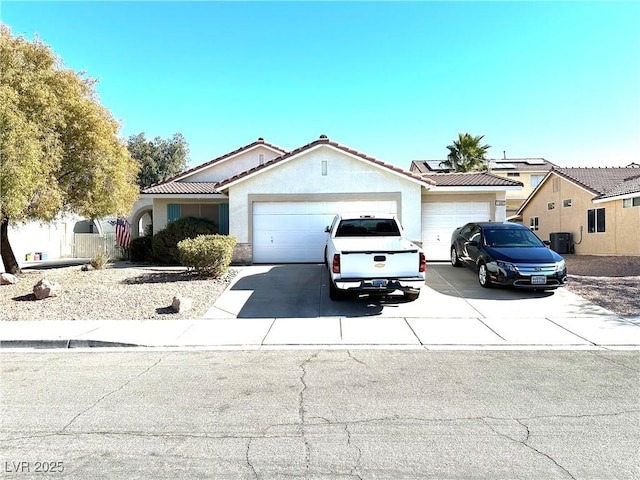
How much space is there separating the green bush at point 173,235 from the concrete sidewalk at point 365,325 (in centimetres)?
536

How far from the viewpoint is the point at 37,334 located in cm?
764

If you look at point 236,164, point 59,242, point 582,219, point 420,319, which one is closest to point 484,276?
point 420,319

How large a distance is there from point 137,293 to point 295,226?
20.9ft

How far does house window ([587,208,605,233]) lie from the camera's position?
20.4 meters

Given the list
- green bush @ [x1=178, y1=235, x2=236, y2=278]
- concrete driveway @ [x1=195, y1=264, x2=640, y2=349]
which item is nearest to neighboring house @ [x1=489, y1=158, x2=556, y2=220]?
concrete driveway @ [x1=195, y1=264, x2=640, y2=349]

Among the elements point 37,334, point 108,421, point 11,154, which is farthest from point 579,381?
point 11,154

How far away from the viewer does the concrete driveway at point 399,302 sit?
9164mm

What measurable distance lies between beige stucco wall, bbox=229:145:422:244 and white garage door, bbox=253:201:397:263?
0.25 metres

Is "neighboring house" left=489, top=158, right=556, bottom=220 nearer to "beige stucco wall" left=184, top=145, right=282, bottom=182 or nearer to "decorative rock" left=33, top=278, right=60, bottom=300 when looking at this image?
"beige stucco wall" left=184, top=145, right=282, bottom=182

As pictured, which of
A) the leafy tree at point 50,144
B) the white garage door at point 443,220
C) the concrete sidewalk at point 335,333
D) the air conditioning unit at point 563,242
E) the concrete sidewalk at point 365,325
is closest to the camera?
the concrete sidewalk at point 335,333

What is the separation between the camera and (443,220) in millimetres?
16531

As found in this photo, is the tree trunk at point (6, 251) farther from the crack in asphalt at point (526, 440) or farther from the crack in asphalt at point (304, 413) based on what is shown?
the crack in asphalt at point (526, 440)

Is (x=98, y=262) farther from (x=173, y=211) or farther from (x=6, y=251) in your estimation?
(x=173, y=211)

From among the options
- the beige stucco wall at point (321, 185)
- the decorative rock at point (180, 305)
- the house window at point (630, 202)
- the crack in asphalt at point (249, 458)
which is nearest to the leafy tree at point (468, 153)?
Answer: the house window at point (630, 202)
